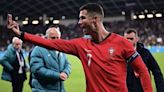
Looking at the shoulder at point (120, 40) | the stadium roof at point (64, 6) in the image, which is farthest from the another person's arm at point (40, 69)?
the stadium roof at point (64, 6)

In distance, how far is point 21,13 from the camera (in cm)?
5678

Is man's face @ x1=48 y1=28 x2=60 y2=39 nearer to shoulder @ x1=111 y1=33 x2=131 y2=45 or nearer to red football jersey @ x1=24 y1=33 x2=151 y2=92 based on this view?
red football jersey @ x1=24 y1=33 x2=151 y2=92

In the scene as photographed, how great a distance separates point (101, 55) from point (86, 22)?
0.37m

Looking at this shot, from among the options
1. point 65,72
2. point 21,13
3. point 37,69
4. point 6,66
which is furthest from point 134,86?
point 21,13

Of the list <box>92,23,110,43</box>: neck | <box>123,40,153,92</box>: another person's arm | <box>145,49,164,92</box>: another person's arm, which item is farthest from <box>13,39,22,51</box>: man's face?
<box>123,40,153,92</box>: another person's arm

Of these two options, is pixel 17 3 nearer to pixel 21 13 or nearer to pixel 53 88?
pixel 21 13

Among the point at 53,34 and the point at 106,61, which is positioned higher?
the point at 53,34

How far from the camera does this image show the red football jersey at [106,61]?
4.07 m

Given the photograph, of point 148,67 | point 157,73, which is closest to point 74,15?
point 148,67

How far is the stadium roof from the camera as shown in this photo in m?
49.6

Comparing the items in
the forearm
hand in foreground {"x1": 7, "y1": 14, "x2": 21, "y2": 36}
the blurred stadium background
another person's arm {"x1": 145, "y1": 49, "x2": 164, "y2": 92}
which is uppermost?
the blurred stadium background

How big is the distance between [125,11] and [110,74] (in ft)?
165

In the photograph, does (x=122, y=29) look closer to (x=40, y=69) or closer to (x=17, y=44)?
(x=17, y=44)

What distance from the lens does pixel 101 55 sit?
414 cm
